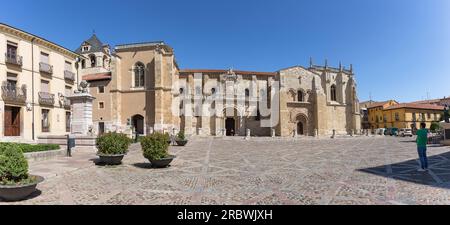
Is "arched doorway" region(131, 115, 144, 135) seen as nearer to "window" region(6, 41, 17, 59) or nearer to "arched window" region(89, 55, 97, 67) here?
"window" region(6, 41, 17, 59)

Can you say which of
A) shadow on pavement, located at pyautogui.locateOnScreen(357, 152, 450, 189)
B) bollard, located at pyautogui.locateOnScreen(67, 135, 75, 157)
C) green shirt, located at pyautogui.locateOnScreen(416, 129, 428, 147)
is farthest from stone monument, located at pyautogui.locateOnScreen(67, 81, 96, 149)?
green shirt, located at pyautogui.locateOnScreen(416, 129, 428, 147)

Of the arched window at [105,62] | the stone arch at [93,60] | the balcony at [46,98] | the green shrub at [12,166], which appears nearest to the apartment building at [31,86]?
the balcony at [46,98]

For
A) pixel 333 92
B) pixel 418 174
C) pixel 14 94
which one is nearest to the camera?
pixel 418 174

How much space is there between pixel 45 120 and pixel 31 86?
11.3 feet

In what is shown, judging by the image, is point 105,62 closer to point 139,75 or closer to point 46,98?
point 139,75

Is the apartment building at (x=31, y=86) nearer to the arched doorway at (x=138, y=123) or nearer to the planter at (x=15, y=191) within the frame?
the arched doorway at (x=138, y=123)

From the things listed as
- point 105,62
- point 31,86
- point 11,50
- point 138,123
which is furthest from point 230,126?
point 105,62

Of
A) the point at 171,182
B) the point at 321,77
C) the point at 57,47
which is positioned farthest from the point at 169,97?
the point at 321,77

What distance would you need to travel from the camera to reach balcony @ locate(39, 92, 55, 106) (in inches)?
883

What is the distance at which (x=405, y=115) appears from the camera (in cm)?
5156

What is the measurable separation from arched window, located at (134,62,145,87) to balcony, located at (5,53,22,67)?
12594 millimetres

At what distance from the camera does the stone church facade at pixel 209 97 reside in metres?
30.8

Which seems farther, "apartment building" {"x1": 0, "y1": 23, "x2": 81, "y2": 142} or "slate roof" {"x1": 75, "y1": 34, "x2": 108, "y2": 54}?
"slate roof" {"x1": 75, "y1": 34, "x2": 108, "y2": 54}

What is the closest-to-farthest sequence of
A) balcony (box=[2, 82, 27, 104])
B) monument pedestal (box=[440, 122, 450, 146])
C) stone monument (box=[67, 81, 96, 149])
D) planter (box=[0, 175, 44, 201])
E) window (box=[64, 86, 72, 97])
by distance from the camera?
planter (box=[0, 175, 44, 201]), stone monument (box=[67, 81, 96, 149]), monument pedestal (box=[440, 122, 450, 146]), balcony (box=[2, 82, 27, 104]), window (box=[64, 86, 72, 97])
